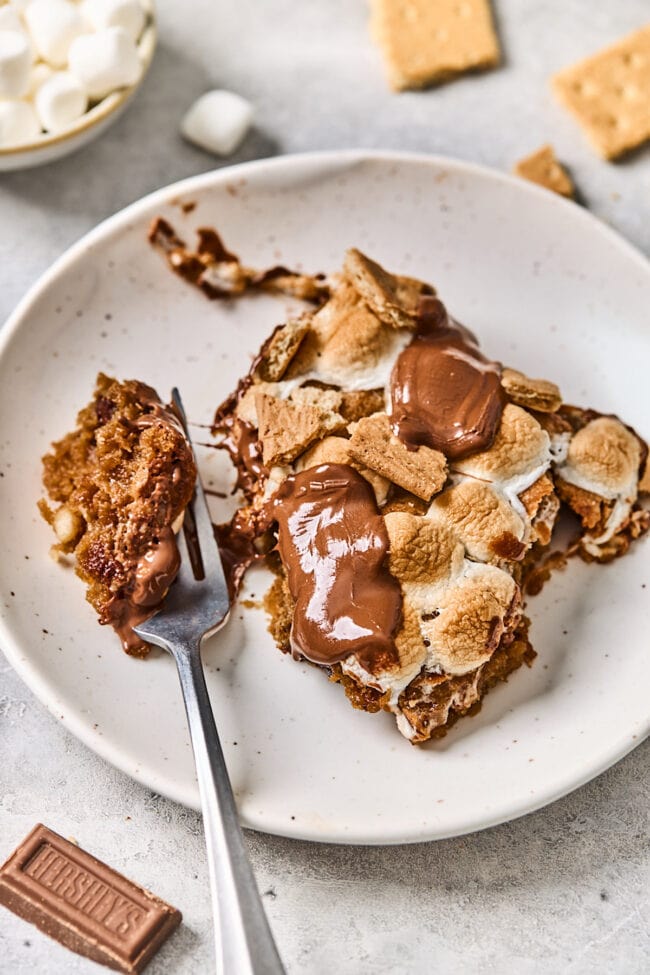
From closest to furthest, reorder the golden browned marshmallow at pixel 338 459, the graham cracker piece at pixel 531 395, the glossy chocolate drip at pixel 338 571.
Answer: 1. the glossy chocolate drip at pixel 338 571
2. the golden browned marshmallow at pixel 338 459
3. the graham cracker piece at pixel 531 395

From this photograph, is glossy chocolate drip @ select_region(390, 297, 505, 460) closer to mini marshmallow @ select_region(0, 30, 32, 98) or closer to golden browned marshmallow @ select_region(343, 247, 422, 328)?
golden browned marshmallow @ select_region(343, 247, 422, 328)

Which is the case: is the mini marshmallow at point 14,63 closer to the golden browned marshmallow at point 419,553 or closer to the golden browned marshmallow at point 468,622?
the golden browned marshmallow at point 419,553

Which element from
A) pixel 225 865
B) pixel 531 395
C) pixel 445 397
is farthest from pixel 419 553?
pixel 225 865

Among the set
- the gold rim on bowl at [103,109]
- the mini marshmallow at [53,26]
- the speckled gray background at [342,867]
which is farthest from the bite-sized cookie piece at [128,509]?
the mini marshmallow at [53,26]

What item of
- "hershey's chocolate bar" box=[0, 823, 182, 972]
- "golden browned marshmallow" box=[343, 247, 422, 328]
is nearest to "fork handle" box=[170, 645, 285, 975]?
"hershey's chocolate bar" box=[0, 823, 182, 972]

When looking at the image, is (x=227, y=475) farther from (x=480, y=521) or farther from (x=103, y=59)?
(x=103, y=59)

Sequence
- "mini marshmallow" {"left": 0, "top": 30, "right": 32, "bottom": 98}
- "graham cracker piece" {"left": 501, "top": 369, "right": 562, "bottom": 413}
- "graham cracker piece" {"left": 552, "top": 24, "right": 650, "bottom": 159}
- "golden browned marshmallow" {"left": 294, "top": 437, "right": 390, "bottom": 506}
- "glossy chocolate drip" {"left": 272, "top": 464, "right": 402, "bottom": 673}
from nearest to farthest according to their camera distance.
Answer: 1. "glossy chocolate drip" {"left": 272, "top": 464, "right": 402, "bottom": 673}
2. "golden browned marshmallow" {"left": 294, "top": 437, "right": 390, "bottom": 506}
3. "graham cracker piece" {"left": 501, "top": 369, "right": 562, "bottom": 413}
4. "mini marshmallow" {"left": 0, "top": 30, "right": 32, "bottom": 98}
5. "graham cracker piece" {"left": 552, "top": 24, "right": 650, "bottom": 159}
